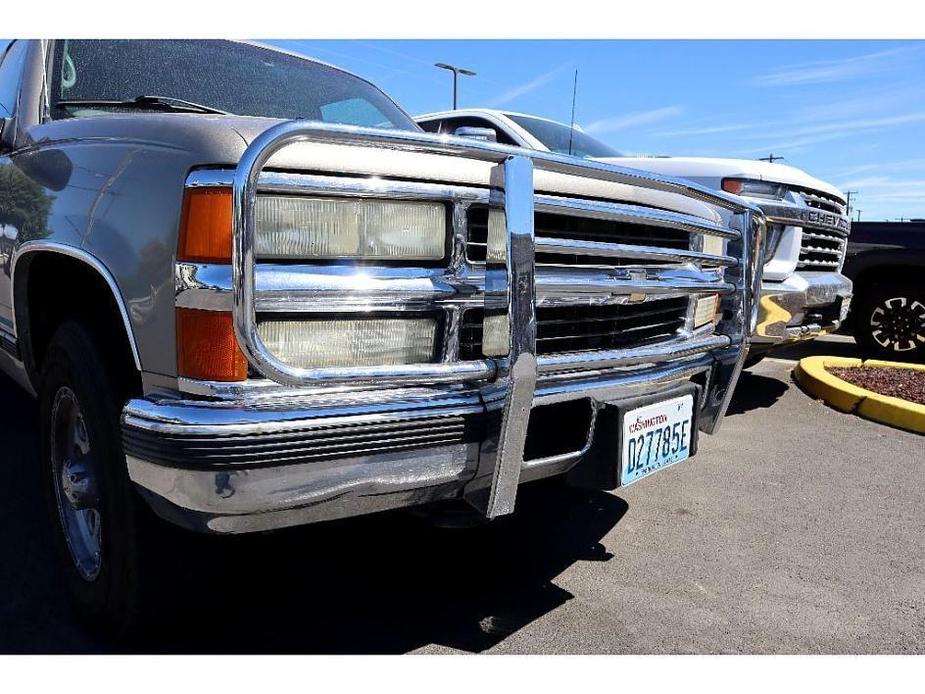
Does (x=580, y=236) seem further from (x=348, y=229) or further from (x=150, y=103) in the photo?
(x=150, y=103)

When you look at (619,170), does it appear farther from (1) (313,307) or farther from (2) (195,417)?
(2) (195,417)

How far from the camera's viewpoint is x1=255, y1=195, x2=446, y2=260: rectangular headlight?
162 cm

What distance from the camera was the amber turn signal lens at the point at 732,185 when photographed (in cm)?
455

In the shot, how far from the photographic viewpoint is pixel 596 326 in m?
2.32

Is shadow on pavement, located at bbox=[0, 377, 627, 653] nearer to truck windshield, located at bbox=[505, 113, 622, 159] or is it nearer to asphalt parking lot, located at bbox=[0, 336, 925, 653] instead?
asphalt parking lot, located at bbox=[0, 336, 925, 653]

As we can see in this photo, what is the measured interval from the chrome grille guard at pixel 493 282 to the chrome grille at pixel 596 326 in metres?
0.08

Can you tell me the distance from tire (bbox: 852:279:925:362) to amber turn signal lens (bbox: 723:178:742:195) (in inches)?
124

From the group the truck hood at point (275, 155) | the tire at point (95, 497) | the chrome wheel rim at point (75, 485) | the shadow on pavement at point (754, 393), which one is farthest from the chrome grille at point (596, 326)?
the shadow on pavement at point (754, 393)

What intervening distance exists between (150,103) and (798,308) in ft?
13.0

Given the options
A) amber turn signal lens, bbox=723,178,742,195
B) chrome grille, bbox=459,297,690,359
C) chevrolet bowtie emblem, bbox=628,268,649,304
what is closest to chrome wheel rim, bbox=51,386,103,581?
chrome grille, bbox=459,297,690,359

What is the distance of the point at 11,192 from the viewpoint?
250cm

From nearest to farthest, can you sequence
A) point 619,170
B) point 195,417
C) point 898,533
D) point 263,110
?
point 195,417, point 619,170, point 263,110, point 898,533

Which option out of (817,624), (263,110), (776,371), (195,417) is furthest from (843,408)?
(195,417)

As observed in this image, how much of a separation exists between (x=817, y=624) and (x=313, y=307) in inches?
73.5
